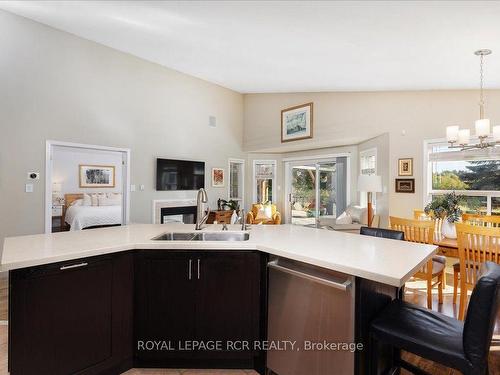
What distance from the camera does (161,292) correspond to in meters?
1.99

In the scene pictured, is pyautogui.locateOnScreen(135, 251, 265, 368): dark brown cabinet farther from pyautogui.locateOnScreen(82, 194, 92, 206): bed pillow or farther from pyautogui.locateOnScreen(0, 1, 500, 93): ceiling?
pyautogui.locateOnScreen(82, 194, 92, 206): bed pillow

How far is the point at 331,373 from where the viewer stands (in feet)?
5.24

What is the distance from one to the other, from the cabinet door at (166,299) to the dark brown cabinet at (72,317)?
0.08m

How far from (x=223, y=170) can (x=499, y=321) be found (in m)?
5.70

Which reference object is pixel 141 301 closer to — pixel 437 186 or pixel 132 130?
pixel 132 130

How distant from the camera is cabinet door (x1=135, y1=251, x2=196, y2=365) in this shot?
199 centimetres

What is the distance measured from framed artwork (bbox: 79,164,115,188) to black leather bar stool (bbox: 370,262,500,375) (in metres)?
5.71

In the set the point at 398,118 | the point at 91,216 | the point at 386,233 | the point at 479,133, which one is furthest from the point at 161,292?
the point at 398,118

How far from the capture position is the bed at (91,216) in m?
5.43

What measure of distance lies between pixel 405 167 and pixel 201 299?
423 cm

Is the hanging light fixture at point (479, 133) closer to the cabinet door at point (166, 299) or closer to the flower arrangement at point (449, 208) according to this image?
the flower arrangement at point (449, 208)

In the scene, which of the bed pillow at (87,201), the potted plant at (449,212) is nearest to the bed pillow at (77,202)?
the bed pillow at (87,201)

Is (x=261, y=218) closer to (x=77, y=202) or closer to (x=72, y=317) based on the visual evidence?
(x=77, y=202)

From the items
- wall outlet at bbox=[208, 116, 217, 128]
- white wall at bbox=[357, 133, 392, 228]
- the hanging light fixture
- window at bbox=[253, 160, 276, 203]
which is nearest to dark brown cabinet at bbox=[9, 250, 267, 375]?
the hanging light fixture
